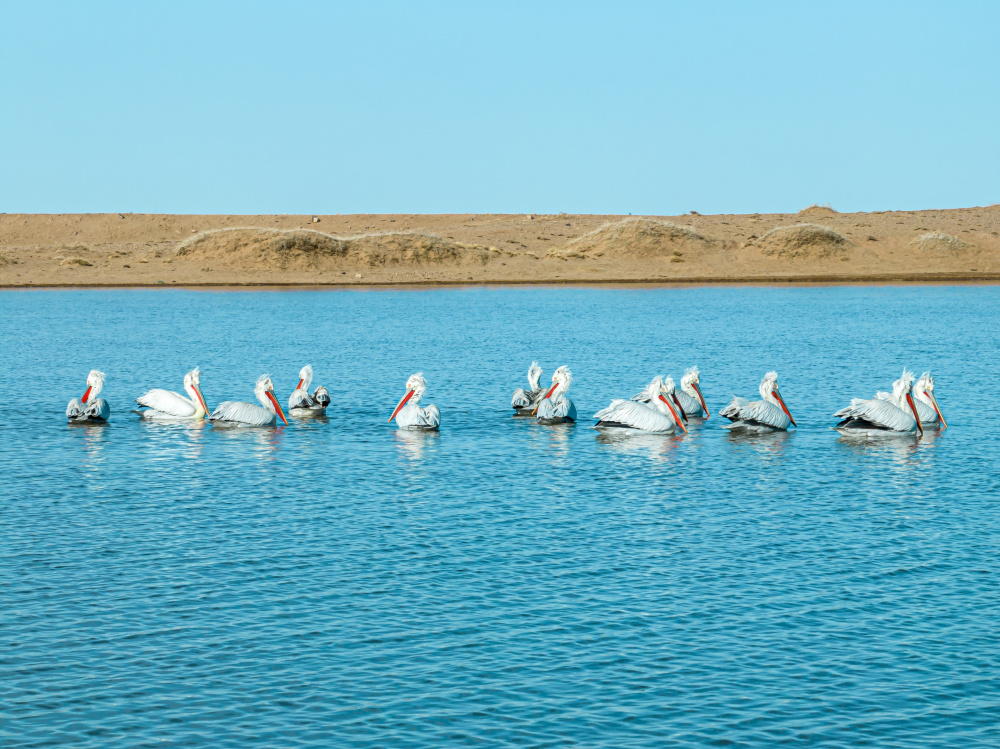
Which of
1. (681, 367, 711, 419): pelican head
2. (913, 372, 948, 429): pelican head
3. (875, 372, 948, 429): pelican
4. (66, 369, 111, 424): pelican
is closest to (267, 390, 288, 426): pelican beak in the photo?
(66, 369, 111, 424): pelican

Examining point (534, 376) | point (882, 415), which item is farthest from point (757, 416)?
point (534, 376)

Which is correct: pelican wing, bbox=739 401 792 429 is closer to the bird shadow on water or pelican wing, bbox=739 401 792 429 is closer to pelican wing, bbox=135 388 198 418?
the bird shadow on water

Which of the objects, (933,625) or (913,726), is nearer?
(913,726)

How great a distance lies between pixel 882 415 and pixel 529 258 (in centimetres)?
5592

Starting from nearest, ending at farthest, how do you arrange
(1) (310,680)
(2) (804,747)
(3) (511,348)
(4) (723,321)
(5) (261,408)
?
(2) (804,747)
(1) (310,680)
(5) (261,408)
(3) (511,348)
(4) (723,321)

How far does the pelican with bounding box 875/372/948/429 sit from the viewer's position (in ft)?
75.8

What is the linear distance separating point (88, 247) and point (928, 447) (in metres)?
71.9

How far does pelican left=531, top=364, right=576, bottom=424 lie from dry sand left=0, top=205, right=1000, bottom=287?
46011 millimetres

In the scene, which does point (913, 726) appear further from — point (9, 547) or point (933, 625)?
point (9, 547)

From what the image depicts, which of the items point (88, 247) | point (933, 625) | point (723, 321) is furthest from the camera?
A: point (88, 247)

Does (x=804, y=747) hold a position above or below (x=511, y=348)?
below

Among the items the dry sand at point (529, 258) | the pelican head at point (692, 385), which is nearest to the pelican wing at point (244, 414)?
the pelican head at point (692, 385)

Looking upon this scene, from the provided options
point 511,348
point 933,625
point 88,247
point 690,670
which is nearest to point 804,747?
point 690,670

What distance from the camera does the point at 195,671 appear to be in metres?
11.0
